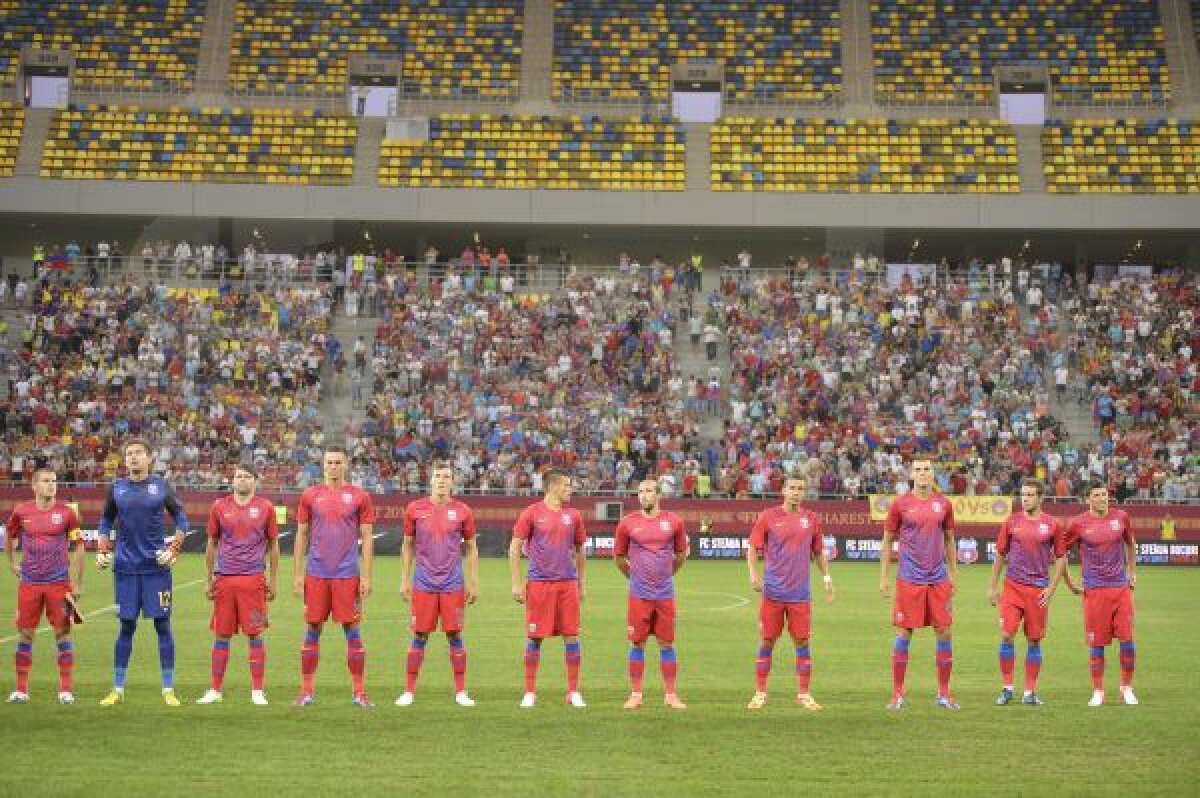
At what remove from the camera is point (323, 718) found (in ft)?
46.8

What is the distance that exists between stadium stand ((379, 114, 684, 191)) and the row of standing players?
4045 centimetres

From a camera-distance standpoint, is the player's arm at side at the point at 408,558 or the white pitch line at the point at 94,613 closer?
the player's arm at side at the point at 408,558

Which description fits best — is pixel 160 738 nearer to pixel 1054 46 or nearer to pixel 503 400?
pixel 503 400

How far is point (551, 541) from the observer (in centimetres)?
1535

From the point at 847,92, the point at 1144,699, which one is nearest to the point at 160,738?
the point at 1144,699

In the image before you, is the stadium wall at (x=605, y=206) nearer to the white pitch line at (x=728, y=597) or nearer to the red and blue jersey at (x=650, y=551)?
the white pitch line at (x=728, y=597)

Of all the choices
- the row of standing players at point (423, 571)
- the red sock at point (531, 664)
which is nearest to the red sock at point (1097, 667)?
the row of standing players at point (423, 571)

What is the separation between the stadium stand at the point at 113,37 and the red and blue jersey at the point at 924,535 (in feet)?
157

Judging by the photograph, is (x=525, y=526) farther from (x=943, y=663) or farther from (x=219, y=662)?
(x=943, y=663)

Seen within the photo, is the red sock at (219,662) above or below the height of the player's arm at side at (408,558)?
below

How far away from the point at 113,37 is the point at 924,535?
51.2 meters

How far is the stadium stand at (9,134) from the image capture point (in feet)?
181

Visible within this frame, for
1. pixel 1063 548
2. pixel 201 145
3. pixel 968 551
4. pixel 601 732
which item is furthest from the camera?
pixel 201 145

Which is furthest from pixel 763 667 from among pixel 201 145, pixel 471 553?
pixel 201 145
